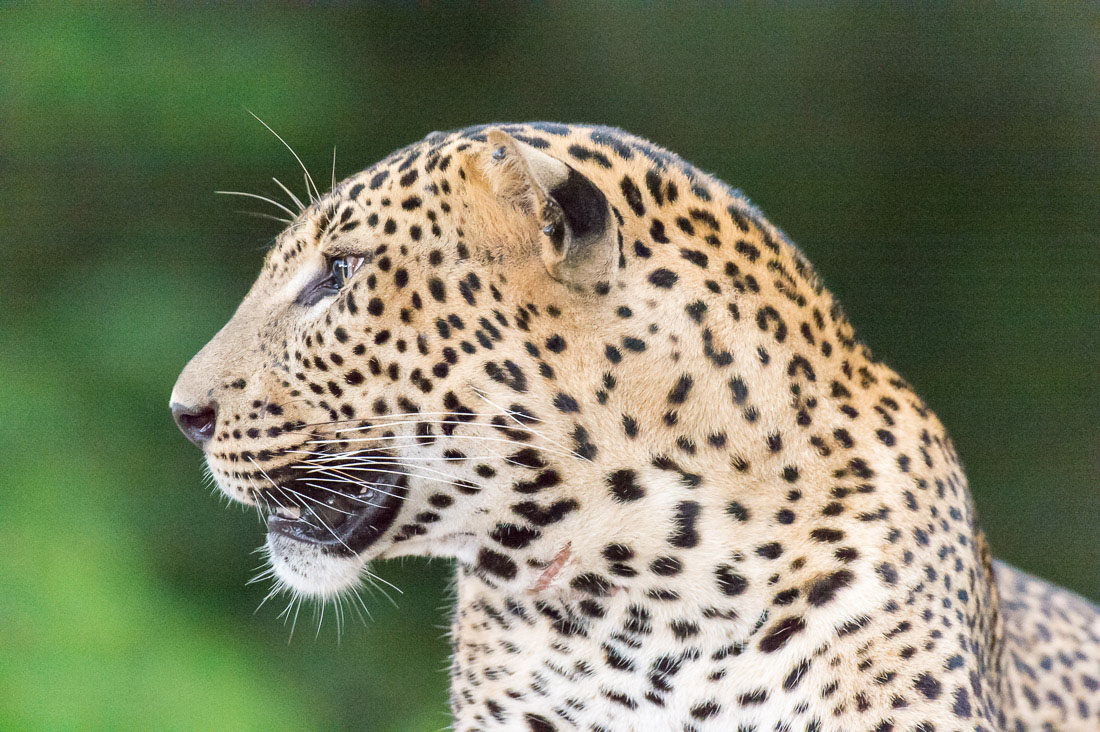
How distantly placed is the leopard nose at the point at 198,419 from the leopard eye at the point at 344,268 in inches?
18.0

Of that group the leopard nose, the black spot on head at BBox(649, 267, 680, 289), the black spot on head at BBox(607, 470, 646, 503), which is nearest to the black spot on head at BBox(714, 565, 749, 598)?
the black spot on head at BBox(607, 470, 646, 503)

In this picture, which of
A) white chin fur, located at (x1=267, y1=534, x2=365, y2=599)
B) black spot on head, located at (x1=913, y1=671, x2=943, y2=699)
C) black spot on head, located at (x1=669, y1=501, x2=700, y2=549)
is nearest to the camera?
black spot on head, located at (x1=913, y1=671, x2=943, y2=699)

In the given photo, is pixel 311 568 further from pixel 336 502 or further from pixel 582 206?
pixel 582 206

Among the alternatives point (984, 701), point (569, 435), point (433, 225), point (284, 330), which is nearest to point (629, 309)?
point (569, 435)

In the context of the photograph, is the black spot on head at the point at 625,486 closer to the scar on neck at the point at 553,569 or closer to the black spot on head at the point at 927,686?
the scar on neck at the point at 553,569

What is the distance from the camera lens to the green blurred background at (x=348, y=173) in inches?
228

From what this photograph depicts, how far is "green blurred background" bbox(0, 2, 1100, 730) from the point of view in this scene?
580 centimetres

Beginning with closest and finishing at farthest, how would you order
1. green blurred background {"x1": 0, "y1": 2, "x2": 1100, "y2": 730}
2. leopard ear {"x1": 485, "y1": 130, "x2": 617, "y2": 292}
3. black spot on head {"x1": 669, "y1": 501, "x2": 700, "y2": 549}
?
leopard ear {"x1": 485, "y1": 130, "x2": 617, "y2": 292}
black spot on head {"x1": 669, "y1": 501, "x2": 700, "y2": 549}
green blurred background {"x1": 0, "y1": 2, "x2": 1100, "y2": 730}

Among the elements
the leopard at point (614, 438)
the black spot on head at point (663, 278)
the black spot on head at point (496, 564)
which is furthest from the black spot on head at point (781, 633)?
the black spot on head at point (663, 278)

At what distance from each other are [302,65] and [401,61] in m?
0.63

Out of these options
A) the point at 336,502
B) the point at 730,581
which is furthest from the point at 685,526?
the point at 336,502

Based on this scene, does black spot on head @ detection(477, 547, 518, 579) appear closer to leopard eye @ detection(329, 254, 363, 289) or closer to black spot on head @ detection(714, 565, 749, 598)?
black spot on head @ detection(714, 565, 749, 598)

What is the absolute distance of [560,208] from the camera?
7.83 feet

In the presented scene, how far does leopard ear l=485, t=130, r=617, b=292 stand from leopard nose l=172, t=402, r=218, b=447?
0.96m
